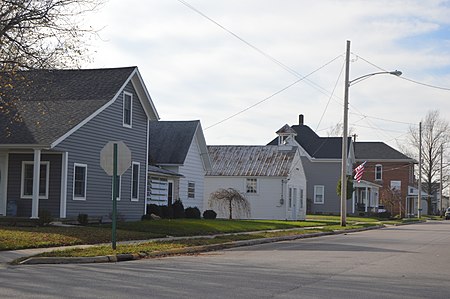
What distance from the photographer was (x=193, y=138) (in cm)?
4241

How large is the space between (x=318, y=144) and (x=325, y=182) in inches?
193

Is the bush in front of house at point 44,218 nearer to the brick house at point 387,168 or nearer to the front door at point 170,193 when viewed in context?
the front door at point 170,193

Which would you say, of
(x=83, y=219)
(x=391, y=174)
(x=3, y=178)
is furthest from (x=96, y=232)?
(x=391, y=174)

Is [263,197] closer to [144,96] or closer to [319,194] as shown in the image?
[144,96]

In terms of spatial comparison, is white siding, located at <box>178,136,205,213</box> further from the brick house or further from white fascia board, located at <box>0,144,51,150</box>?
the brick house

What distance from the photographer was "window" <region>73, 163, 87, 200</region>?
29377 mm

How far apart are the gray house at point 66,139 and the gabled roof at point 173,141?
752 cm

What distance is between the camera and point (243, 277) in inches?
565

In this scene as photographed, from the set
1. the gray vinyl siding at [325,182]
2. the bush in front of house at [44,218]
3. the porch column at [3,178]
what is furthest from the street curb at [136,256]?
the gray vinyl siding at [325,182]

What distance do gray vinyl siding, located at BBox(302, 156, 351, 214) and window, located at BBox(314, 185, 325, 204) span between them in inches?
10.9

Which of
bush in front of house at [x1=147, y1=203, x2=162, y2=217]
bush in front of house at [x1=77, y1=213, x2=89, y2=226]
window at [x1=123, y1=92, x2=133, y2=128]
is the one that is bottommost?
bush in front of house at [x1=77, y1=213, x2=89, y2=226]

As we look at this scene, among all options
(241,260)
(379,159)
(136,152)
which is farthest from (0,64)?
(379,159)

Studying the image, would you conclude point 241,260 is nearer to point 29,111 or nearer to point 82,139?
point 82,139

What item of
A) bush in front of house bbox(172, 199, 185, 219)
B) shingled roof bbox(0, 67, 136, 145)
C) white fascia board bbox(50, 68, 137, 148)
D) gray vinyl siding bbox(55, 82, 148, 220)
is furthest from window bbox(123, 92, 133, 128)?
bush in front of house bbox(172, 199, 185, 219)
